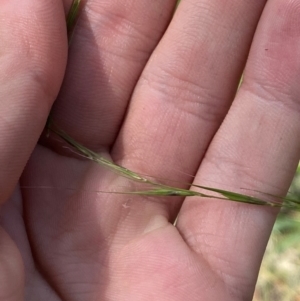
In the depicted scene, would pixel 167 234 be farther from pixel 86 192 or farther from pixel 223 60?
pixel 223 60

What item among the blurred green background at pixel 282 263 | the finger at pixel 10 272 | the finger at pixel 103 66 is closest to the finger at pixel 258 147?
the finger at pixel 103 66

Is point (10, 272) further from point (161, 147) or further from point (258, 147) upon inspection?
point (258, 147)

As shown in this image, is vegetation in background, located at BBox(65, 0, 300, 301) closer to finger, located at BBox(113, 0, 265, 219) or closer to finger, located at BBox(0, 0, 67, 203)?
finger, located at BBox(113, 0, 265, 219)

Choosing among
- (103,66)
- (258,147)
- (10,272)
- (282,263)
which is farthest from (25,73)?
(282,263)

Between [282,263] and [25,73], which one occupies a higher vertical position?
[25,73]

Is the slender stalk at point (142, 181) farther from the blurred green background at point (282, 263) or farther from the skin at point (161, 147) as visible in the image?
the blurred green background at point (282, 263)

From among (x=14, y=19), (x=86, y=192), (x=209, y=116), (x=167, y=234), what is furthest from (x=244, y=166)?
(x=14, y=19)
